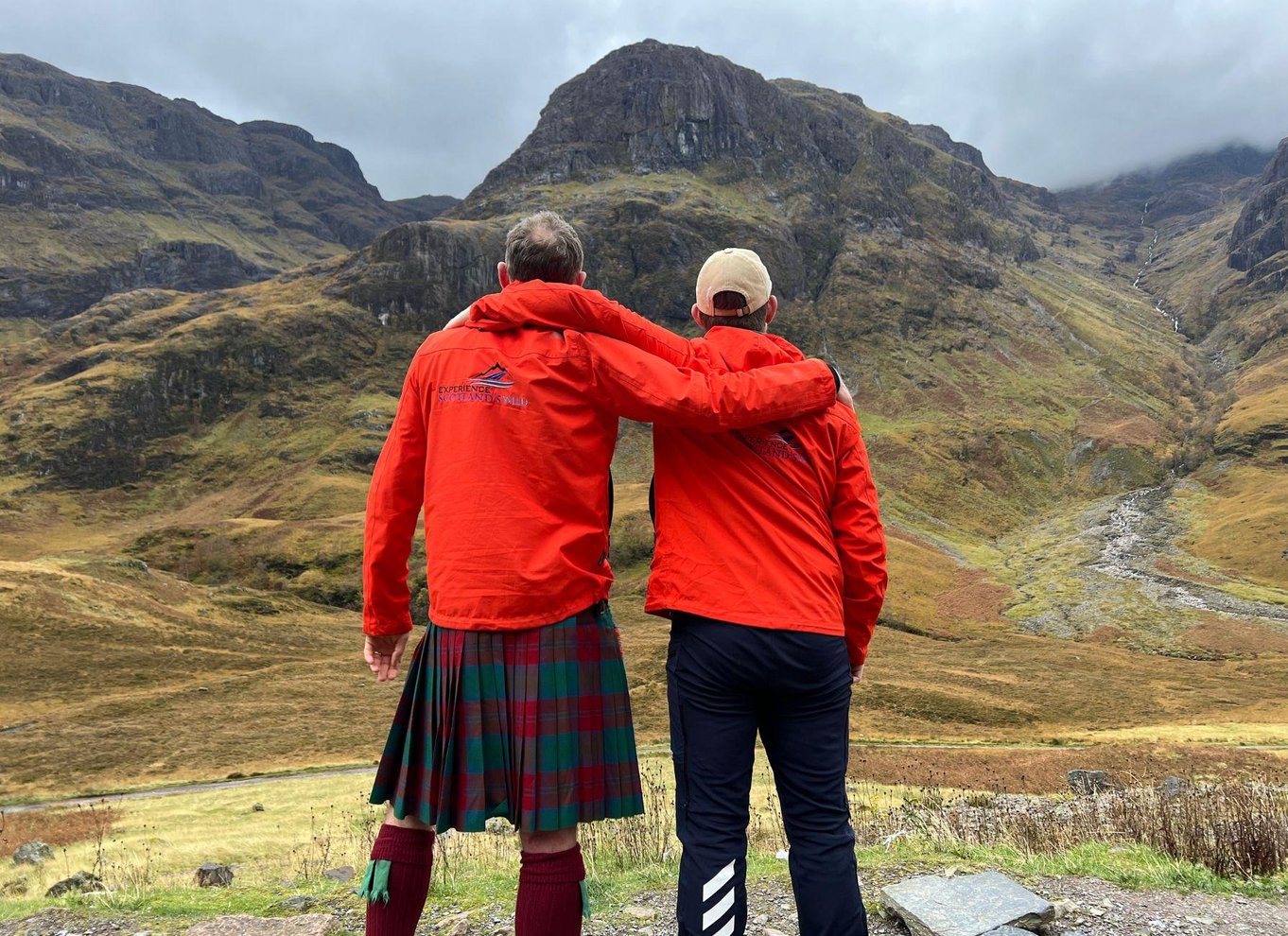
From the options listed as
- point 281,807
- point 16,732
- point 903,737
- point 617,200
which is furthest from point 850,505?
point 617,200

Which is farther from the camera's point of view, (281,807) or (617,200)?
(617,200)

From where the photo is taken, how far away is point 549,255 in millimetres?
3674

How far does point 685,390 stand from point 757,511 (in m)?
0.63

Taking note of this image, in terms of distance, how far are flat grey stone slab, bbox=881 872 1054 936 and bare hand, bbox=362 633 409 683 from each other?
10.7 ft

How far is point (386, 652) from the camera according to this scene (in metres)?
3.90

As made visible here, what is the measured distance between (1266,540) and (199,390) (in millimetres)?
160316

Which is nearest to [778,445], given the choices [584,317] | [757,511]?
[757,511]

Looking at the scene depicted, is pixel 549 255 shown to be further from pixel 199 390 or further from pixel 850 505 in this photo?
pixel 199 390

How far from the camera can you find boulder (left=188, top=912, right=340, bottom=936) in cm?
481

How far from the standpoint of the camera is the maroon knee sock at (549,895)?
329 cm

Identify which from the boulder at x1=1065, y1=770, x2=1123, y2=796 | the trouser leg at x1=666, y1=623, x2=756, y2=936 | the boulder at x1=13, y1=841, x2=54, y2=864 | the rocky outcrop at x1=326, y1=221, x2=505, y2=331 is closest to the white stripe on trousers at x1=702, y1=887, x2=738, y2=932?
the trouser leg at x1=666, y1=623, x2=756, y2=936

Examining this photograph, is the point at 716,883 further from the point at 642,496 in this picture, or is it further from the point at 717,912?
the point at 642,496

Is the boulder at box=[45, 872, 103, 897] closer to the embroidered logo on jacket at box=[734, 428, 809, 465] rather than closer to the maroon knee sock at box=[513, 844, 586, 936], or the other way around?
the maroon knee sock at box=[513, 844, 586, 936]

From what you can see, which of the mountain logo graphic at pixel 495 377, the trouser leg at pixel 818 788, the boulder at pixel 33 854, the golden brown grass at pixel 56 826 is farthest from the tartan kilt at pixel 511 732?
the golden brown grass at pixel 56 826
